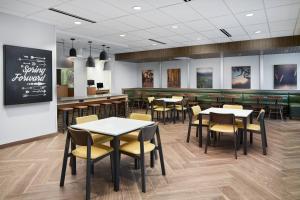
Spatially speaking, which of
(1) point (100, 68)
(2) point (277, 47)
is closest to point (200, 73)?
(2) point (277, 47)

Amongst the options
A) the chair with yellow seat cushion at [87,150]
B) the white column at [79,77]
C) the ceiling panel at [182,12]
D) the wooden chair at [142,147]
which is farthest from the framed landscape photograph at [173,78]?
the chair with yellow seat cushion at [87,150]

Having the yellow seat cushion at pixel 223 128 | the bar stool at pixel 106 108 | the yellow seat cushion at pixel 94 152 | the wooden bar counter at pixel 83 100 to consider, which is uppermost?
the wooden bar counter at pixel 83 100

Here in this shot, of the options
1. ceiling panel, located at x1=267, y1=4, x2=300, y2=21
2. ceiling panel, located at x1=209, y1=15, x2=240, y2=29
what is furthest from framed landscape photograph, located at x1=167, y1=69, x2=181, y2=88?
ceiling panel, located at x1=267, y1=4, x2=300, y2=21

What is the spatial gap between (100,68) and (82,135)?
11.1 m

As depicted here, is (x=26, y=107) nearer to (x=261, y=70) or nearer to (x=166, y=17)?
(x=166, y=17)

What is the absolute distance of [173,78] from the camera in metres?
11.5

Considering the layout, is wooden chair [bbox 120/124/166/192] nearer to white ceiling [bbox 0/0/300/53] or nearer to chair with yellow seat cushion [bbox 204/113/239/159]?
chair with yellow seat cushion [bbox 204/113/239/159]

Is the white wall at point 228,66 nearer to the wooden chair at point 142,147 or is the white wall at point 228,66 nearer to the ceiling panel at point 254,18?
the ceiling panel at point 254,18

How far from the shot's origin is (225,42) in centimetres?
805

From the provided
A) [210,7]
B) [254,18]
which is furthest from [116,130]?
[254,18]

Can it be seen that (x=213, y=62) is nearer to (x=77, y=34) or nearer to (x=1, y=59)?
(x=77, y=34)

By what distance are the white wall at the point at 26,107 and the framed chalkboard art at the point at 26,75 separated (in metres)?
0.12

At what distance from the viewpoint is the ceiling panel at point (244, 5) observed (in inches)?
155

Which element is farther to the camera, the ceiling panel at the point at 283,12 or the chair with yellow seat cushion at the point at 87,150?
the ceiling panel at the point at 283,12
